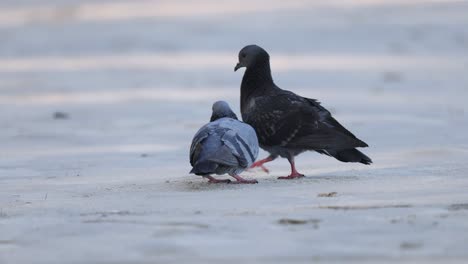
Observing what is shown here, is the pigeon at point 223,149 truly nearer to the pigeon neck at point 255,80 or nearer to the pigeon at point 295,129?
the pigeon at point 295,129

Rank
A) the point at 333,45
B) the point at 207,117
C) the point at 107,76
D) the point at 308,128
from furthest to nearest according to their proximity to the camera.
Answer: the point at 333,45 → the point at 107,76 → the point at 207,117 → the point at 308,128

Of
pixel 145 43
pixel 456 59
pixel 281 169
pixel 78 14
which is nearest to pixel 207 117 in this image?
pixel 281 169

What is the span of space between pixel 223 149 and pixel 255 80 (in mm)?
1641

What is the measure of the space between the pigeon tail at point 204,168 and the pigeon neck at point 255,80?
1.69 m

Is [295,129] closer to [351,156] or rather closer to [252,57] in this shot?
[351,156]

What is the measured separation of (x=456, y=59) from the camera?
59.5 ft

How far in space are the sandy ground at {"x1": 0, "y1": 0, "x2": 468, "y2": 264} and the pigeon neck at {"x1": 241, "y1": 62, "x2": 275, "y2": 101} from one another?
1.93ft

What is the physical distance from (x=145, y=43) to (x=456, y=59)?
579 cm

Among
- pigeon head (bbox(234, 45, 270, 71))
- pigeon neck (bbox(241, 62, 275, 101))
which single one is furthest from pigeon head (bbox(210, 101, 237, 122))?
pigeon head (bbox(234, 45, 270, 71))

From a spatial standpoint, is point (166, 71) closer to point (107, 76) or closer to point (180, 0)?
point (107, 76)

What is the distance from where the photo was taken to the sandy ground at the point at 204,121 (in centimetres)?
570

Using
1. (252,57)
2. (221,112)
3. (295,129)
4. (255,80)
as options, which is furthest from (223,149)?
(252,57)

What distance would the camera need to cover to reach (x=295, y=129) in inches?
338

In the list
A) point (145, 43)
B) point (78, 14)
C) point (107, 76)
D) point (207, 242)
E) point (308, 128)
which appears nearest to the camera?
point (207, 242)
